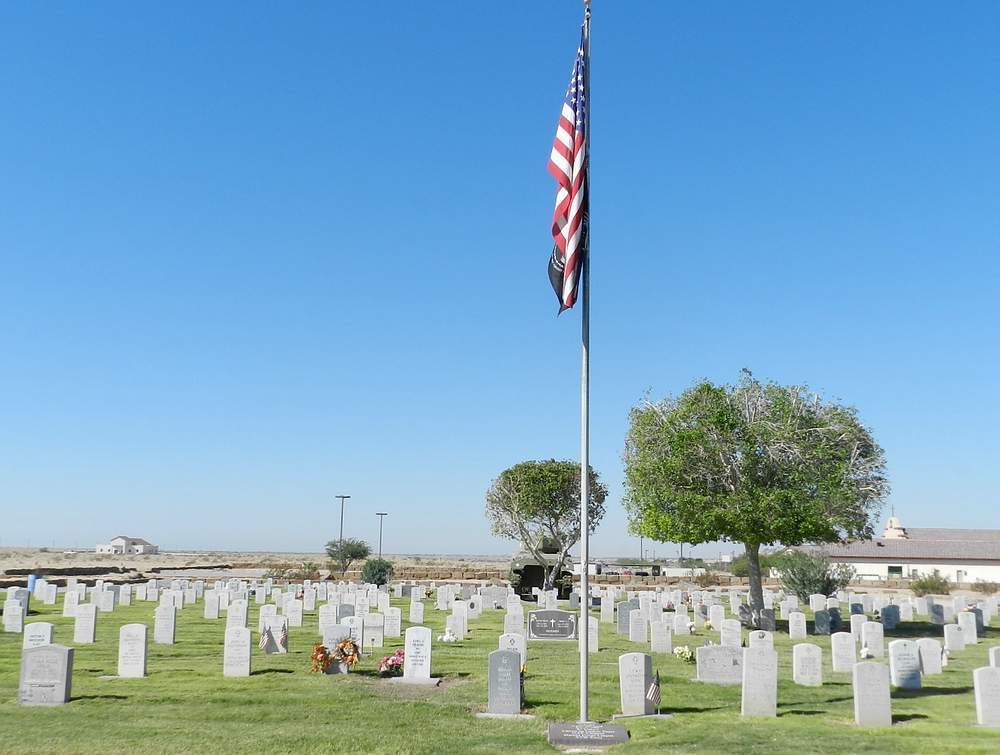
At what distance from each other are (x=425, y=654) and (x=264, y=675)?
3.47 m

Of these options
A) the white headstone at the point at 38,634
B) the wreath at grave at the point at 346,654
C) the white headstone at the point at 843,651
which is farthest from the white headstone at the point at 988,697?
the white headstone at the point at 38,634

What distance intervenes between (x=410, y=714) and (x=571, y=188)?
872 cm

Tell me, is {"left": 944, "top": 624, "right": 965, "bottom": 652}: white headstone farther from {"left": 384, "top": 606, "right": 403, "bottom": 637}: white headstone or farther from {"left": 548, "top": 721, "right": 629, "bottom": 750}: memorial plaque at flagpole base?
{"left": 384, "top": 606, "right": 403, "bottom": 637}: white headstone

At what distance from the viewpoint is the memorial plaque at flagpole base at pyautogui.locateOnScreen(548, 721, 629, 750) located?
38.3 ft

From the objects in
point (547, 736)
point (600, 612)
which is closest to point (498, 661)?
point (547, 736)

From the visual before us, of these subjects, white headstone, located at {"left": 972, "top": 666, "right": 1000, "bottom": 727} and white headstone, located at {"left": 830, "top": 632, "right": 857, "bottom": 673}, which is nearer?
white headstone, located at {"left": 972, "top": 666, "right": 1000, "bottom": 727}

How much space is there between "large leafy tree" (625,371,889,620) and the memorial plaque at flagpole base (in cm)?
1425

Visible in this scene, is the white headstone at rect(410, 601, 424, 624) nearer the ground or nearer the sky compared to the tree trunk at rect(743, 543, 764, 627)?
nearer the ground

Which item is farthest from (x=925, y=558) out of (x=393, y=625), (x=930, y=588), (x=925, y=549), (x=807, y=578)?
(x=393, y=625)

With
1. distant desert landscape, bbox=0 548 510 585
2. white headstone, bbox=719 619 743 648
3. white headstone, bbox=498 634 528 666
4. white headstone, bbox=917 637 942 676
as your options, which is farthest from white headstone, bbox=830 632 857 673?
distant desert landscape, bbox=0 548 510 585

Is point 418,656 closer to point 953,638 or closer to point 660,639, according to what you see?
point 660,639

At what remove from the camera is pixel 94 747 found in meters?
11.4

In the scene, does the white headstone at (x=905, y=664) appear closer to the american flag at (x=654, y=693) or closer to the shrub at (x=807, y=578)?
the american flag at (x=654, y=693)

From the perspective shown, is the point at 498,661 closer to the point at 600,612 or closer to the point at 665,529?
the point at 665,529
